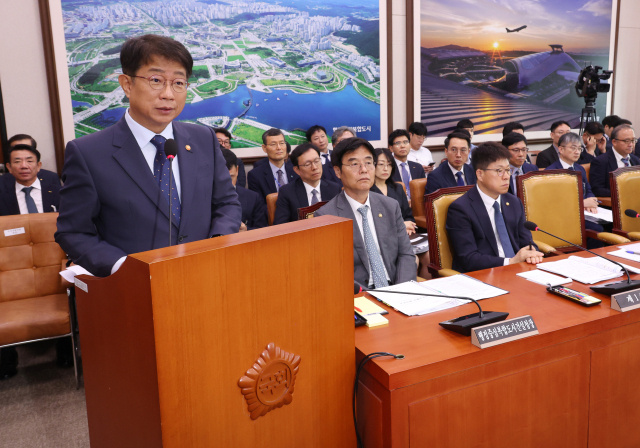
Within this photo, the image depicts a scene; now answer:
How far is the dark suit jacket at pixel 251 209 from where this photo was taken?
3.73 meters

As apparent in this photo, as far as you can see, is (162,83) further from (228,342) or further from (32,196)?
(32,196)

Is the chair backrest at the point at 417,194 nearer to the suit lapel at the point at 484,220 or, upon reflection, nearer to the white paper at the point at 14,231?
the suit lapel at the point at 484,220

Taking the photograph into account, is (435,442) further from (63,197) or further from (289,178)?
(289,178)

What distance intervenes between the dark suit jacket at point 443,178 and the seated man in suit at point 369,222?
1672 millimetres

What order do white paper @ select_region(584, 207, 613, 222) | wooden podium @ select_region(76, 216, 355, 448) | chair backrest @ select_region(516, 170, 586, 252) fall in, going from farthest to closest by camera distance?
white paper @ select_region(584, 207, 613, 222), chair backrest @ select_region(516, 170, 586, 252), wooden podium @ select_region(76, 216, 355, 448)

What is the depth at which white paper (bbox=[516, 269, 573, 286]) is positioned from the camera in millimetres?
1763

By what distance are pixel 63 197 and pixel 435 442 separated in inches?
43.4

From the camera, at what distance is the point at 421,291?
5.56 feet

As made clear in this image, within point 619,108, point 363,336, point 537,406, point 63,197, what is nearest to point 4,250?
point 63,197

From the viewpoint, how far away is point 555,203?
296 cm

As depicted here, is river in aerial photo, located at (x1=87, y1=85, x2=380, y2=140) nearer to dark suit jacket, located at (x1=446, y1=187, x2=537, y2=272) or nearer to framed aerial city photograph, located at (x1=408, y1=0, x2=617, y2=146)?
framed aerial city photograph, located at (x1=408, y1=0, x2=617, y2=146)

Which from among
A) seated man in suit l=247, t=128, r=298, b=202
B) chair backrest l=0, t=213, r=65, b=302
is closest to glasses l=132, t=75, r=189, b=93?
chair backrest l=0, t=213, r=65, b=302

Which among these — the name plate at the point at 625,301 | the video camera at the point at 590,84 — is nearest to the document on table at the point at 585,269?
the name plate at the point at 625,301

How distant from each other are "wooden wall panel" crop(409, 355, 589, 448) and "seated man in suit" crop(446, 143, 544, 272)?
1013mm
